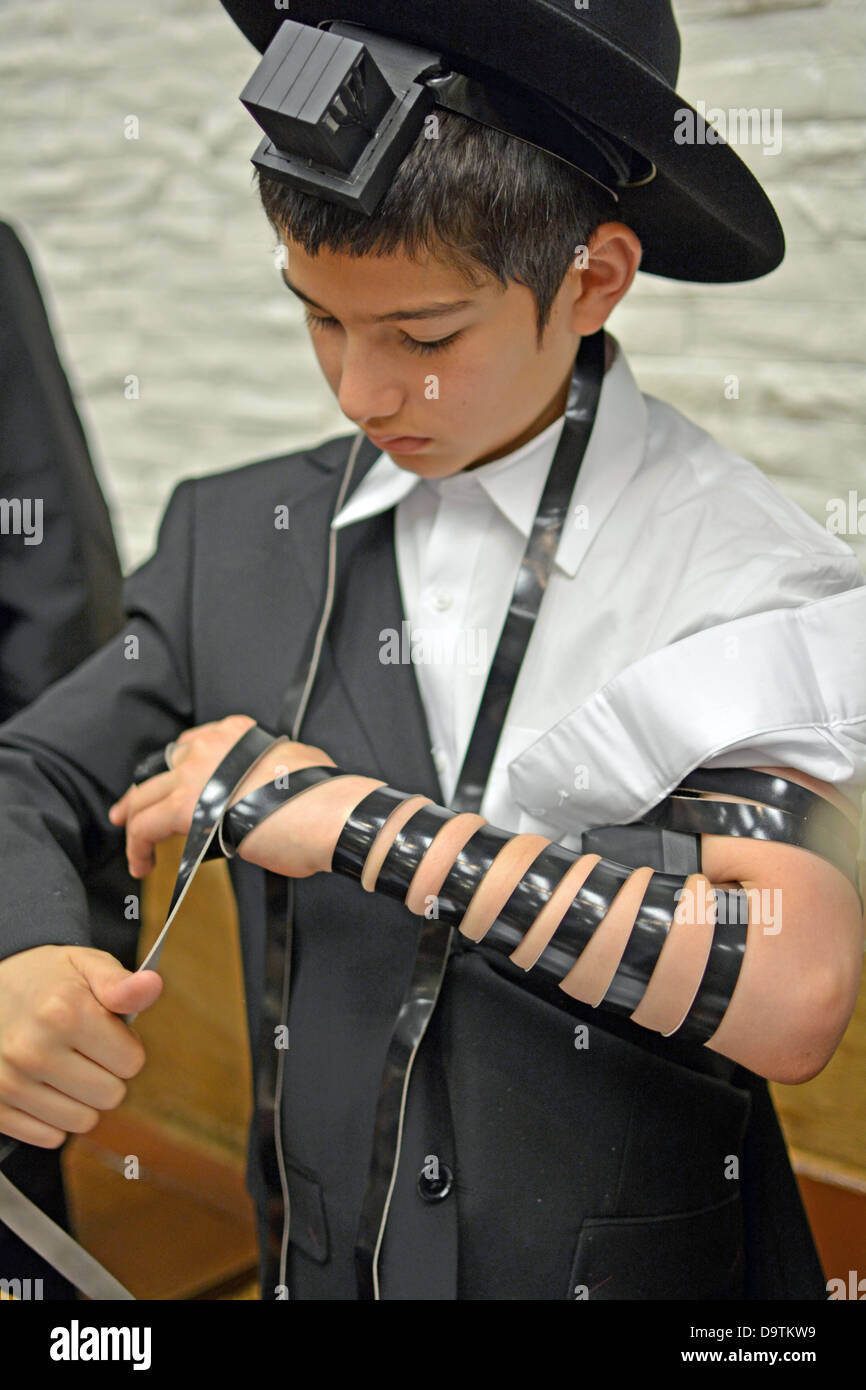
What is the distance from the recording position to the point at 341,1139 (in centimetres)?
63

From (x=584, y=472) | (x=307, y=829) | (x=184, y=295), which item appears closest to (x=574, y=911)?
(x=307, y=829)

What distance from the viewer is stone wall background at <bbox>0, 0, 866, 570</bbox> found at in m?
0.79

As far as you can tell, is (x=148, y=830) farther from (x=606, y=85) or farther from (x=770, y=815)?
(x=606, y=85)

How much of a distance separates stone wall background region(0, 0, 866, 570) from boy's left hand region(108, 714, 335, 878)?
40 cm

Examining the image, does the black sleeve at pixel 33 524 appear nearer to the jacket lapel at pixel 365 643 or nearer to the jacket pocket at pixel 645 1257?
the jacket lapel at pixel 365 643

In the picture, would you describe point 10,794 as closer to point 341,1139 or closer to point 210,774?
point 210,774

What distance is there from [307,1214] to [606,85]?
0.60 m

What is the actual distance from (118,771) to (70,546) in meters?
0.32

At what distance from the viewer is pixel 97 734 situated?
67cm

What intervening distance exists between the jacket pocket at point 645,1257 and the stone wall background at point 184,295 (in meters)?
0.45

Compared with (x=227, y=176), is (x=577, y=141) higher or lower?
lower

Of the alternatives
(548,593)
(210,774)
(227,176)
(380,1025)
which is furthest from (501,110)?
(227,176)

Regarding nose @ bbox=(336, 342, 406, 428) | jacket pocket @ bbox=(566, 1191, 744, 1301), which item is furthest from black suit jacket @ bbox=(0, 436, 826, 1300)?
nose @ bbox=(336, 342, 406, 428)

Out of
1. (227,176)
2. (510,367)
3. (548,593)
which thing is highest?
(227,176)
